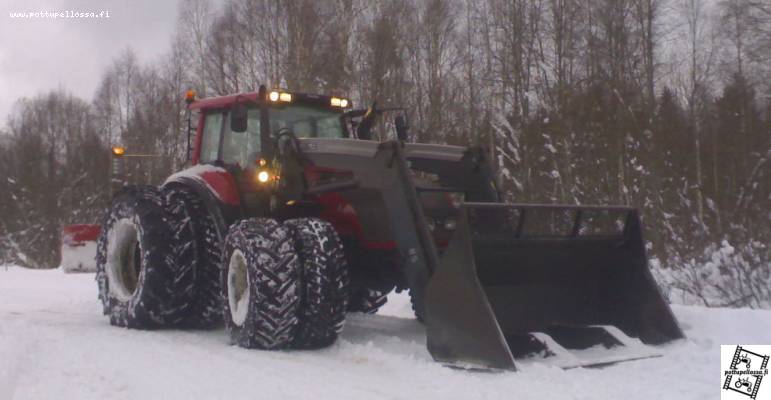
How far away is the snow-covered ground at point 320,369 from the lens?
4328mm

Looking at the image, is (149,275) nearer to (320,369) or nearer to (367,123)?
(320,369)

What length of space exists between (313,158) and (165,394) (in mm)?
2541

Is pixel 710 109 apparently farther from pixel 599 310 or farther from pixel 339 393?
pixel 339 393

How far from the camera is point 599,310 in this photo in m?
5.94

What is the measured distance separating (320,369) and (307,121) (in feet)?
9.24

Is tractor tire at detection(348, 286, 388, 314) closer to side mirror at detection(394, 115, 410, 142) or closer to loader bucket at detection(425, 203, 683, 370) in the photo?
side mirror at detection(394, 115, 410, 142)

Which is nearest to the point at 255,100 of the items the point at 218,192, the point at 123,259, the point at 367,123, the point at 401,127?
the point at 218,192

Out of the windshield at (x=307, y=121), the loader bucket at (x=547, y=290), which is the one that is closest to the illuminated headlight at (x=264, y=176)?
the windshield at (x=307, y=121)

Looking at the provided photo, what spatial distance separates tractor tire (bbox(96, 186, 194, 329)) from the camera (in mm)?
6602

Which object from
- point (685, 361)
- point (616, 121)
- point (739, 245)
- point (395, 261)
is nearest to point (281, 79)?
point (616, 121)

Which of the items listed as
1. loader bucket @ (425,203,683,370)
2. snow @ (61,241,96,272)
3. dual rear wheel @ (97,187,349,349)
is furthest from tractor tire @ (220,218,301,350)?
snow @ (61,241,96,272)

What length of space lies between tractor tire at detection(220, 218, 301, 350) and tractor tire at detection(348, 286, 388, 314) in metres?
1.88

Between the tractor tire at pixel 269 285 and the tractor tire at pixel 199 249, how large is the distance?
0.97 metres

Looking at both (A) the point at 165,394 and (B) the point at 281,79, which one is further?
(B) the point at 281,79
